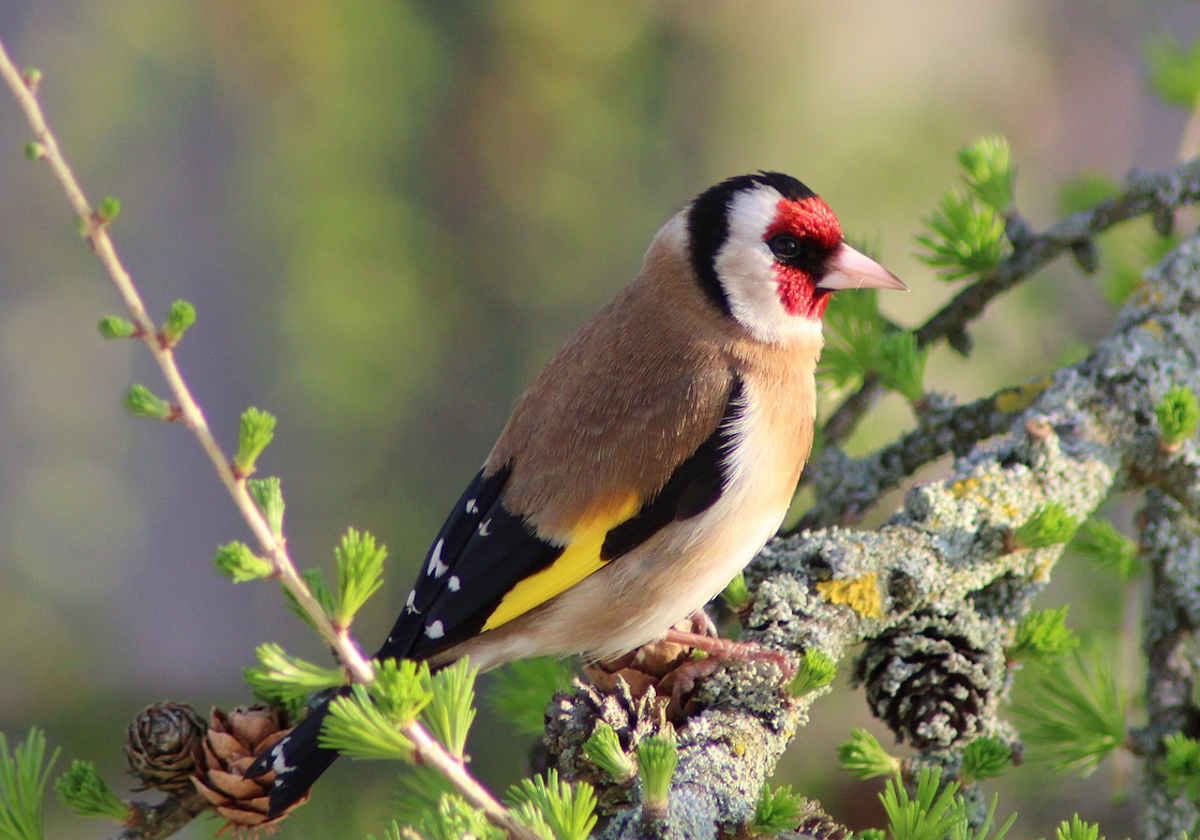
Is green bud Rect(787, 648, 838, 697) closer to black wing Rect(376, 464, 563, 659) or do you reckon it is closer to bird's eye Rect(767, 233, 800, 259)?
black wing Rect(376, 464, 563, 659)

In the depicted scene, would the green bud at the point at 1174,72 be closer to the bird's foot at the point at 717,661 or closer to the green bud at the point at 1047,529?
the green bud at the point at 1047,529

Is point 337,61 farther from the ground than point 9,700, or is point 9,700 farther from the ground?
point 337,61

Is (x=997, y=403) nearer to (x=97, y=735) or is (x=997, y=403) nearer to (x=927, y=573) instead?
(x=927, y=573)

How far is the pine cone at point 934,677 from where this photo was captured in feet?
5.32

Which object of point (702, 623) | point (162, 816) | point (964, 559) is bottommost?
point (162, 816)

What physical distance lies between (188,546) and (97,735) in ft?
5.36

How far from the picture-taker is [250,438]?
42.5 inches

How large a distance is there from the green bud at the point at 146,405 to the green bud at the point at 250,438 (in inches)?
3.0

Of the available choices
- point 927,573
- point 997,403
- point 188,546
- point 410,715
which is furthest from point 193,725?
point 188,546

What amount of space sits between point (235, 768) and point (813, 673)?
70 centimetres

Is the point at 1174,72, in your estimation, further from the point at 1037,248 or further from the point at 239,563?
the point at 239,563

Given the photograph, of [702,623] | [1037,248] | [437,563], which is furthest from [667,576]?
[1037,248]

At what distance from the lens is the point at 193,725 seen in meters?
1.49

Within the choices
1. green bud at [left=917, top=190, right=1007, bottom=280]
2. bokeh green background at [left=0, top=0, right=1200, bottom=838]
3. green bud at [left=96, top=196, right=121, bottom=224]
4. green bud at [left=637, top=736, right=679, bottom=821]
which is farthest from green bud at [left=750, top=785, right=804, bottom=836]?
bokeh green background at [left=0, top=0, right=1200, bottom=838]
